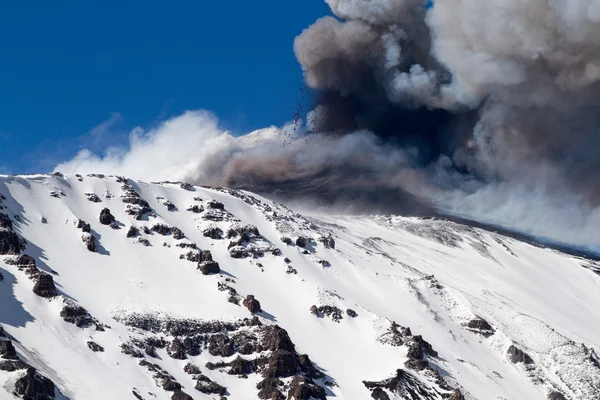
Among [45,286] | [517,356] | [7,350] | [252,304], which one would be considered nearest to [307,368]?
[252,304]

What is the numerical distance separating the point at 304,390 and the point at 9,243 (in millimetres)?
51706

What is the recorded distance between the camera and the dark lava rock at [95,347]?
306 ft

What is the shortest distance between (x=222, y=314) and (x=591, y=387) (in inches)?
2515

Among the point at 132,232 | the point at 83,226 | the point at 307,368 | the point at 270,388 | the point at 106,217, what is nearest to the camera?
the point at 270,388

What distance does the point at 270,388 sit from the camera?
316ft

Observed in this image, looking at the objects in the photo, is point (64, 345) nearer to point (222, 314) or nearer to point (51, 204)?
point (222, 314)

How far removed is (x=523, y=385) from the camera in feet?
397

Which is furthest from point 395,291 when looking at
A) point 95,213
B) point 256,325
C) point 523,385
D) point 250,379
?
point 95,213

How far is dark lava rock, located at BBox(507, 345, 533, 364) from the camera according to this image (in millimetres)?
127812

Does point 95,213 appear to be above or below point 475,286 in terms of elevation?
below

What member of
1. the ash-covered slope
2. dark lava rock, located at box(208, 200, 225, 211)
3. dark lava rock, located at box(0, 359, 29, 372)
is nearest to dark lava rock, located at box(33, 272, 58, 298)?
the ash-covered slope

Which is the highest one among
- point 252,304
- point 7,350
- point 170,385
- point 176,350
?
point 252,304

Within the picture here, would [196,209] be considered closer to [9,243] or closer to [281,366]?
[9,243]

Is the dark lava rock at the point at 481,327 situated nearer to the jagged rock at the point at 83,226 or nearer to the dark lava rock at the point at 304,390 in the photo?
the dark lava rock at the point at 304,390
